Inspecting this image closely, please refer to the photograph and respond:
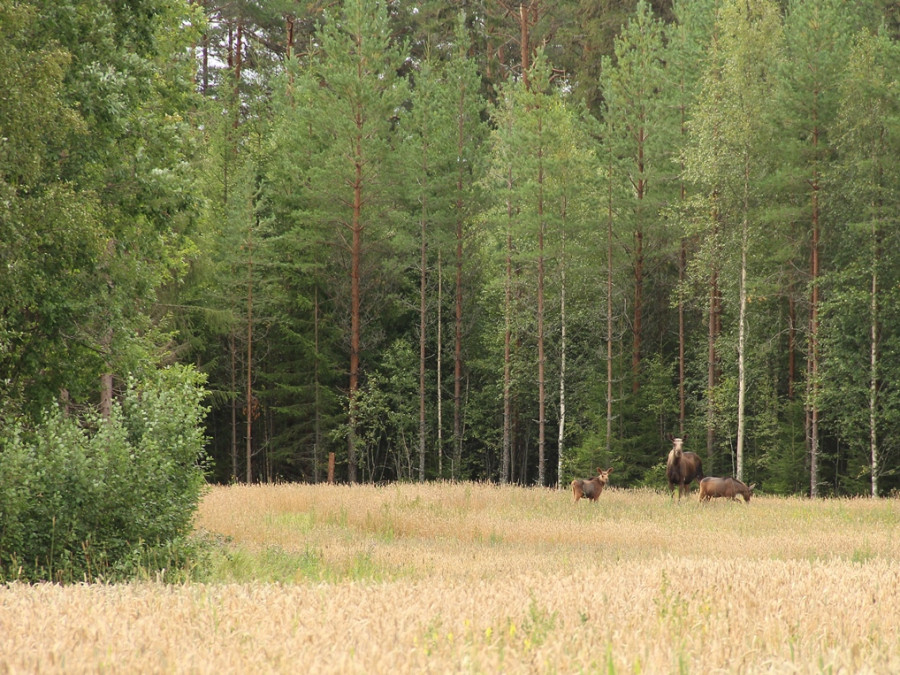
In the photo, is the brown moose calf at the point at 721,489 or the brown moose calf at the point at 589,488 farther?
the brown moose calf at the point at 589,488

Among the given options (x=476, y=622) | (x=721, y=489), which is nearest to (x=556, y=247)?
(x=721, y=489)

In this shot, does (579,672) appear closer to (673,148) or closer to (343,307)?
(673,148)

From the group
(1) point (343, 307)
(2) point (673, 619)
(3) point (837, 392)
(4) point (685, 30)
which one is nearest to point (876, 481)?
(3) point (837, 392)

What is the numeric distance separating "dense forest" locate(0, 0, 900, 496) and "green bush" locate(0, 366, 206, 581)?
10505 mm

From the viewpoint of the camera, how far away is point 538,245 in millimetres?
34312

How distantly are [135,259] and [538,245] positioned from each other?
19.8 metres

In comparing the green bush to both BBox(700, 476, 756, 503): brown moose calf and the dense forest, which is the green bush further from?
BBox(700, 476, 756, 503): brown moose calf

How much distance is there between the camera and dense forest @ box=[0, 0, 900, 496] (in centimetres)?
3070

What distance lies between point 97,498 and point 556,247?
2516cm

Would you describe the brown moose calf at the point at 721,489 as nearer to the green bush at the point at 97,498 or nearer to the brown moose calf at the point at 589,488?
the brown moose calf at the point at 589,488

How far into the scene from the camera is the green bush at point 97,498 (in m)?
10.5

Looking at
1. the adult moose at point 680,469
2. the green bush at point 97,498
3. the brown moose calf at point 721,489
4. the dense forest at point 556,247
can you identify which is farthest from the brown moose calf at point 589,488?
the green bush at point 97,498

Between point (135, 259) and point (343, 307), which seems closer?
point (135, 259)

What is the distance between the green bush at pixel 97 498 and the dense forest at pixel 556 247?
10505mm
